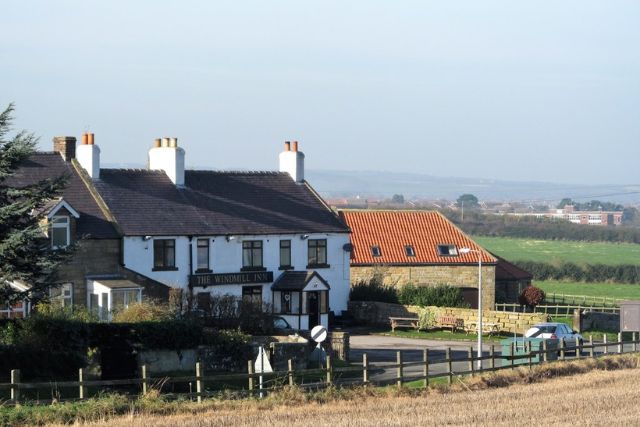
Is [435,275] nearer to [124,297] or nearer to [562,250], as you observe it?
[124,297]

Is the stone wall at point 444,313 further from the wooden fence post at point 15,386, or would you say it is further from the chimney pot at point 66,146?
the wooden fence post at point 15,386

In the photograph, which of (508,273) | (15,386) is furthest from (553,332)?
(15,386)

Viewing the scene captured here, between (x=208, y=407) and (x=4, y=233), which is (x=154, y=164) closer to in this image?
(x=4, y=233)

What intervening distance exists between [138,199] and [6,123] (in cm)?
2127

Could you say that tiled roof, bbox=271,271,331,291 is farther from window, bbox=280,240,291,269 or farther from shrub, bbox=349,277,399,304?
shrub, bbox=349,277,399,304

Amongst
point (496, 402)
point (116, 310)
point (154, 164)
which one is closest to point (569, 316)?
point (154, 164)

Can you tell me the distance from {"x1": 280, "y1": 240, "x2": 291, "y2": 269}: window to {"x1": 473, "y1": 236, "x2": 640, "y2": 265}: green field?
5776 cm

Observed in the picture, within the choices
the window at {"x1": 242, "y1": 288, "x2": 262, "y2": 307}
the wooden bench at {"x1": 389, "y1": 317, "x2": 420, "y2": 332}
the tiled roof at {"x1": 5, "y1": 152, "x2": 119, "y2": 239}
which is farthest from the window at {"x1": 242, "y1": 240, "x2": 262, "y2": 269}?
the wooden bench at {"x1": 389, "y1": 317, "x2": 420, "y2": 332}

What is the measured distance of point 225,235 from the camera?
185 ft

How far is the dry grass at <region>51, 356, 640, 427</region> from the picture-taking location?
90.2 feet

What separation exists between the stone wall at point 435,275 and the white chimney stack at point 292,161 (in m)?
7.12

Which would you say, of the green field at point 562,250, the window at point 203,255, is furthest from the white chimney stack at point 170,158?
the green field at point 562,250

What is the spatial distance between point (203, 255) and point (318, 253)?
22.7ft

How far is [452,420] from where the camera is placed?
91.1 ft
